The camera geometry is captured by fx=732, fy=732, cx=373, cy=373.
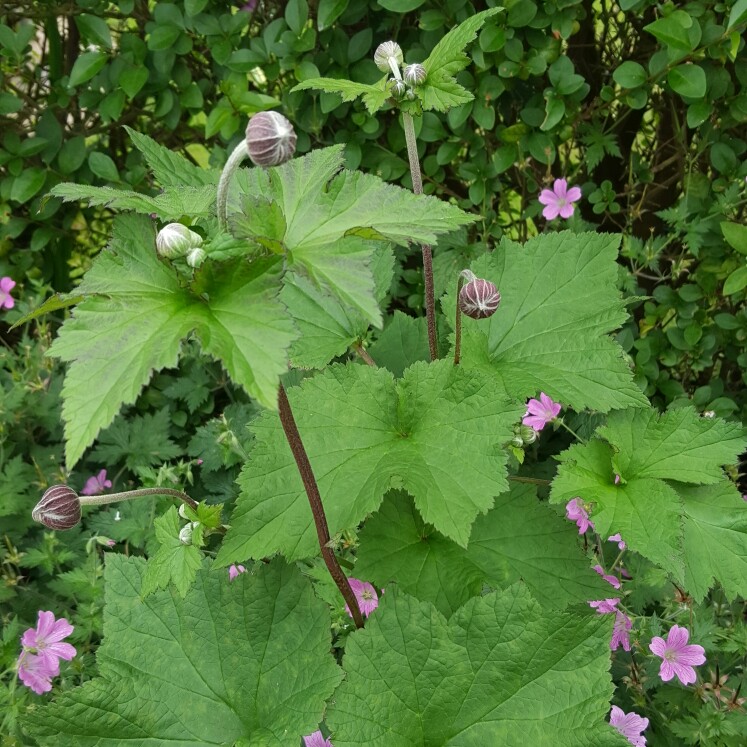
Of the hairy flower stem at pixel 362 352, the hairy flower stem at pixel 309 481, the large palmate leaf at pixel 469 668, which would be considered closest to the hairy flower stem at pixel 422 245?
the hairy flower stem at pixel 362 352

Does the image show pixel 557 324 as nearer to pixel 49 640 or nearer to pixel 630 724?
pixel 630 724

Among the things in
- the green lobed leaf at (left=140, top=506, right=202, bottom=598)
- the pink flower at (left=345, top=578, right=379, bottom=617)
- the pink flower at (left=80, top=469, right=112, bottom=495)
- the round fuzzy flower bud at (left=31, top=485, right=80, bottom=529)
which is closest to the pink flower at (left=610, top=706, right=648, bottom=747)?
the pink flower at (left=345, top=578, right=379, bottom=617)

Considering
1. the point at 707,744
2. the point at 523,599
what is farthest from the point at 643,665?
the point at 523,599

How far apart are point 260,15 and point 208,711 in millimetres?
2363

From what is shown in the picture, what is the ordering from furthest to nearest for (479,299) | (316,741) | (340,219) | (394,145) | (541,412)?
(394,145), (541,412), (316,741), (479,299), (340,219)

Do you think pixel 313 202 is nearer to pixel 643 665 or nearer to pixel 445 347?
pixel 445 347

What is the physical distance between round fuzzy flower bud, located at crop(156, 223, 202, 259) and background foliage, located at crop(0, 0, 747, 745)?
1234 millimetres

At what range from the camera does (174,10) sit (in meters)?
2.49

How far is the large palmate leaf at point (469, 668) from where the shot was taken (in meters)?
1.14

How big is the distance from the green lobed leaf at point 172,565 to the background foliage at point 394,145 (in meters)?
0.86

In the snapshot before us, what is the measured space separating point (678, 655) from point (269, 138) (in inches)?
53.8

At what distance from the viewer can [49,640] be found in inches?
66.7

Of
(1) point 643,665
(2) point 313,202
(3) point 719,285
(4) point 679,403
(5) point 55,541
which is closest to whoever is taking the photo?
(2) point 313,202

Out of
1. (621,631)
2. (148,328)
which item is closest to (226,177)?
(148,328)
